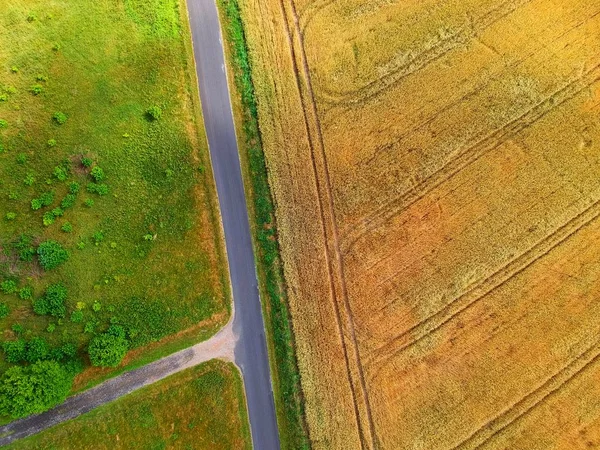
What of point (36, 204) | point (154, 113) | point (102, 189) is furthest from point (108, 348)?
point (154, 113)

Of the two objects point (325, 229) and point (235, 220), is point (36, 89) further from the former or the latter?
point (325, 229)

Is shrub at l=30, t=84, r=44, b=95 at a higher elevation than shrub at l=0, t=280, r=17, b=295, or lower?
higher

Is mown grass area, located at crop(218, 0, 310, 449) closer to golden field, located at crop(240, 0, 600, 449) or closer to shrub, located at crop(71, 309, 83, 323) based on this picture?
golden field, located at crop(240, 0, 600, 449)

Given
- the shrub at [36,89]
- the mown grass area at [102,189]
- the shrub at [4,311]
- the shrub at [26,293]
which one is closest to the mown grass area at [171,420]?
the mown grass area at [102,189]

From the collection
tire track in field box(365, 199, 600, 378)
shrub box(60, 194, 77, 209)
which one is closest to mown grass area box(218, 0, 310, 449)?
tire track in field box(365, 199, 600, 378)

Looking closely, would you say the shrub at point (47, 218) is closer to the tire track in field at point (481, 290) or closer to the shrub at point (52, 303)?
the shrub at point (52, 303)

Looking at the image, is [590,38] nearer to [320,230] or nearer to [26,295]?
[320,230]
